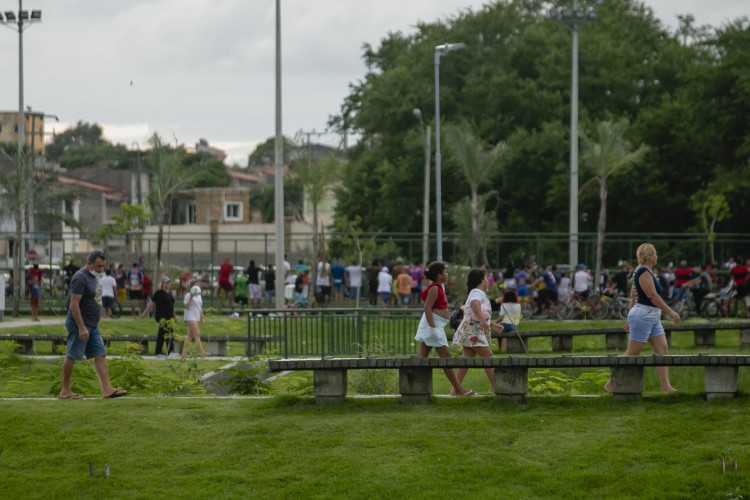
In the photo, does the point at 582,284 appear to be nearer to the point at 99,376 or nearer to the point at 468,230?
the point at 468,230

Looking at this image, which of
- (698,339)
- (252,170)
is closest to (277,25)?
(698,339)

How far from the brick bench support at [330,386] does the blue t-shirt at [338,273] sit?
26571 mm

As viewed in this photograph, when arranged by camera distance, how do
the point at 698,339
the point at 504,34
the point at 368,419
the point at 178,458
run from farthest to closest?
the point at 504,34 < the point at 698,339 < the point at 368,419 < the point at 178,458

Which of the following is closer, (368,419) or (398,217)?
(368,419)

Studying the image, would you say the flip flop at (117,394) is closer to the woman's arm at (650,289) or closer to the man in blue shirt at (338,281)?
the woman's arm at (650,289)

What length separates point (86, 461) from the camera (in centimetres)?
1034

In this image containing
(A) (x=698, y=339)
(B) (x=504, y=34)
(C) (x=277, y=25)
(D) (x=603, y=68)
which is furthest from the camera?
(B) (x=504, y=34)

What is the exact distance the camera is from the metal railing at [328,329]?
21.3 m

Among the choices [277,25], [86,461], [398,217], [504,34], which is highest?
[504,34]

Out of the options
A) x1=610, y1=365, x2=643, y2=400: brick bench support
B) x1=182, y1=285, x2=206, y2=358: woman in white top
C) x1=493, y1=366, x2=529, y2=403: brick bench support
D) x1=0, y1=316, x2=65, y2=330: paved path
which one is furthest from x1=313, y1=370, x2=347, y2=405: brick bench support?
x1=0, y1=316, x2=65, y2=330: paved path

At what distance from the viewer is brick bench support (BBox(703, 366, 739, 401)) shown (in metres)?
11.0

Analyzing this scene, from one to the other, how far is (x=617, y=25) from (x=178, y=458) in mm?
51464

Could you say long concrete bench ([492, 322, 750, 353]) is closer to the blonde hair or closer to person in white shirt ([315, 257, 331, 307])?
the blonde hair

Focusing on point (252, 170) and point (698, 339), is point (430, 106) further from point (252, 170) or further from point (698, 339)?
point (252, 170)
